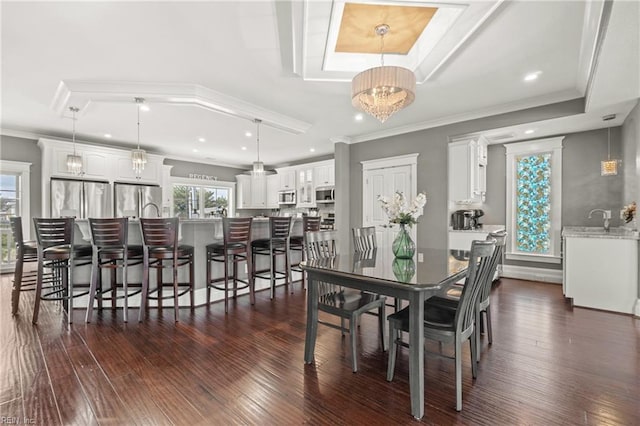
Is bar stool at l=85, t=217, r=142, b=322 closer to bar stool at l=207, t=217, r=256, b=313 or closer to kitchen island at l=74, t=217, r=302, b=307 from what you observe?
kitchen island at l=74, t=217, r=302, b=307

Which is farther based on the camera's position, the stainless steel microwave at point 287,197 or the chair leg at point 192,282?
the stainless steel microwave at point 287,197

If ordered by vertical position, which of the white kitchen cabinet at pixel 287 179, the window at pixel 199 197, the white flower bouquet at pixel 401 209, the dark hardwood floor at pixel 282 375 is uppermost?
the white kitchen cabinet at pixel 287 179

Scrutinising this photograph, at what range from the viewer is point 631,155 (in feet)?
12.5

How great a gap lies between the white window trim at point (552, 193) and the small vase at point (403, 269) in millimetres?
3985

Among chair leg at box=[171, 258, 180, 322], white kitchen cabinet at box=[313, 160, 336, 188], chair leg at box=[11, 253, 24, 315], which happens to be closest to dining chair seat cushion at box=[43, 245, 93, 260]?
chair leg at box=[11, 253, 24, 315]

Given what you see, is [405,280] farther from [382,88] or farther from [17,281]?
[17,281]

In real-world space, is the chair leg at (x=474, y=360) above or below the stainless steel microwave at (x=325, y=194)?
below

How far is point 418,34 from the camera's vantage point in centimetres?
268

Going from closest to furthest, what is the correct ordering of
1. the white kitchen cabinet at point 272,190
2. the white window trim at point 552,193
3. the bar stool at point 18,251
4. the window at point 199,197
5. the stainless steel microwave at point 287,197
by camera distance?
the bar stool at point 18,251, the white window trim at point 552,193, the window at point 199,197, the stainless steel microwave at point 287,197, the white kitchen cabinet at point 272,190

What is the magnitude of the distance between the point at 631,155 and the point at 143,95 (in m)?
6.31

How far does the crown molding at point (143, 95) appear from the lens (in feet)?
11.6

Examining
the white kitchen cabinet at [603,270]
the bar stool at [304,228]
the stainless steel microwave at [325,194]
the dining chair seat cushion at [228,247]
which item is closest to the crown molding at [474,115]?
the stainless steel microwave at [325,194]

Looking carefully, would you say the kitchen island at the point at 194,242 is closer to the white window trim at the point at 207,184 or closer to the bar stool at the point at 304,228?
the bar stool at the point at 304,228

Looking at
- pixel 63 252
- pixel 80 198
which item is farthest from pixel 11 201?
pixel 63 252
